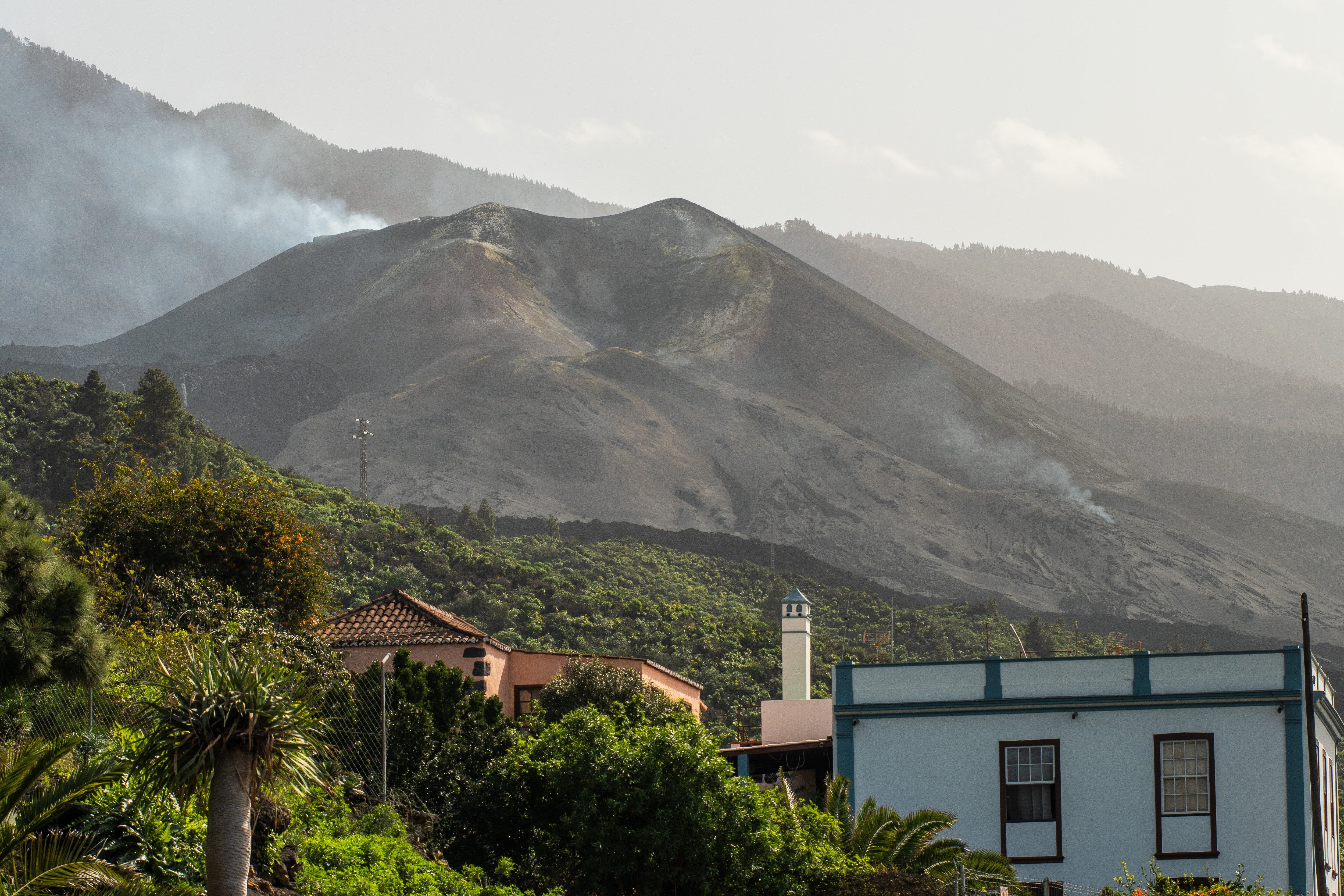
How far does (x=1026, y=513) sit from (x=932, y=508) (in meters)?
10.5

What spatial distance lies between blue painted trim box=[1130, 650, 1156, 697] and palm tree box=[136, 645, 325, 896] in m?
14.0

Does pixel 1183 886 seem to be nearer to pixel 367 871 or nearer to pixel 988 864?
pixel 988 864

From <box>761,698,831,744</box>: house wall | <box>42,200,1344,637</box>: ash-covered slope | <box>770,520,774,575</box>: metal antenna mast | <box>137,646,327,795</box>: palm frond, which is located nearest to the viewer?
<box>137,646,327,795</box>: palm frond

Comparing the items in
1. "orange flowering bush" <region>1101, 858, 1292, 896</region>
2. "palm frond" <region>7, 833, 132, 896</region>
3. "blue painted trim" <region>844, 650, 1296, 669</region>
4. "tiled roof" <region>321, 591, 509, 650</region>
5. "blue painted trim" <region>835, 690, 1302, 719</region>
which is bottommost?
"orange flowering bush" <region>1101, 858, 1292, 896</region>

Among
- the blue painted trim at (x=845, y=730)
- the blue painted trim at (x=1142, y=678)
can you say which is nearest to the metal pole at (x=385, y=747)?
the blue painted trim at (x=845, y=730)

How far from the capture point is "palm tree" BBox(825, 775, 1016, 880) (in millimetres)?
18453

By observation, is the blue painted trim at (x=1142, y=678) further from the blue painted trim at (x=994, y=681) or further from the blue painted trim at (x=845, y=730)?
the blue painted trim at (x=845, y=730)

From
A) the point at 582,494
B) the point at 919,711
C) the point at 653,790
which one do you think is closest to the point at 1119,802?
the point at 919,711

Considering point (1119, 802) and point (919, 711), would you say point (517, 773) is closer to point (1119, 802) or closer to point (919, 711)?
point (919, 711)

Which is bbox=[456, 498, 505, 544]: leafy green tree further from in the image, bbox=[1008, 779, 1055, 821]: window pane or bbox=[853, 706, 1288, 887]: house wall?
bbox=[1008, 779, 1055, 821]: window pane

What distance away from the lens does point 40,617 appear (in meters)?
15.6

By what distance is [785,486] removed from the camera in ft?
572

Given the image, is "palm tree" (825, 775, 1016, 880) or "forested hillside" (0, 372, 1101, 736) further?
"forested hillside" (0, 372, 1101, 736)

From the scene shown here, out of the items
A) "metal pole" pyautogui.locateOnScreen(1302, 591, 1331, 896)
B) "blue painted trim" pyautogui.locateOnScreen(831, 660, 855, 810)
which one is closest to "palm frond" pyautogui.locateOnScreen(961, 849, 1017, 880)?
"blue painted trim" pyautogui.locateOnScreen(831, 660, 855, 810)
